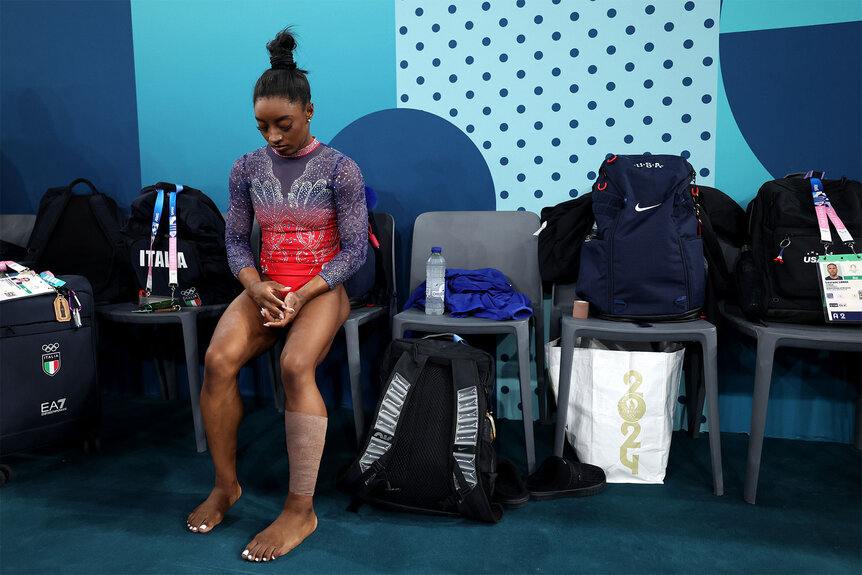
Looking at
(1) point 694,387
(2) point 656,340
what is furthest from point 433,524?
(1) point 694,387

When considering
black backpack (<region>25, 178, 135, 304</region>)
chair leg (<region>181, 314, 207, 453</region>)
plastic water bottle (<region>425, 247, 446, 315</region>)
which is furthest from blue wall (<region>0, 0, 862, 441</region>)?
chair leg (<region>181, 314, 207, 453</region>)

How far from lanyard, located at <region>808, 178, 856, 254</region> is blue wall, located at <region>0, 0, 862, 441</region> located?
35 centimetres

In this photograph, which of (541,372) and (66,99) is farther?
(66,99)

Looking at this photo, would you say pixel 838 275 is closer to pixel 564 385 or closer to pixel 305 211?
pixel 564 385

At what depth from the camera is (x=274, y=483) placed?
181 cm

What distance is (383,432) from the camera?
160 centimetres

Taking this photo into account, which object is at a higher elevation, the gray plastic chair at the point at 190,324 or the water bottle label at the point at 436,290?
the water bottle label at the point at 436,290

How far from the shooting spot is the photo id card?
1645 millimetres

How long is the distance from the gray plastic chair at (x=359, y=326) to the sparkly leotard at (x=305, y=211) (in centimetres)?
25

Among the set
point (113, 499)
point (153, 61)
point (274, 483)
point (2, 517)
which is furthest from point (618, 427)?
point (153, 61)

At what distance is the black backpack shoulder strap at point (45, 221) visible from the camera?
2391mm

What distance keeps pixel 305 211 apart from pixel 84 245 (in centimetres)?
131

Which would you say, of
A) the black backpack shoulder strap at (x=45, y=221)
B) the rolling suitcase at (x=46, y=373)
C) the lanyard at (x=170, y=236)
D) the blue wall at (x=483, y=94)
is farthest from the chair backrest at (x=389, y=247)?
the black backpack shoulder strap at (x=45, y=221)

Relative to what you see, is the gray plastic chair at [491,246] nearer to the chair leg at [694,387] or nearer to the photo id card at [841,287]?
the chair leg at [694,387]
